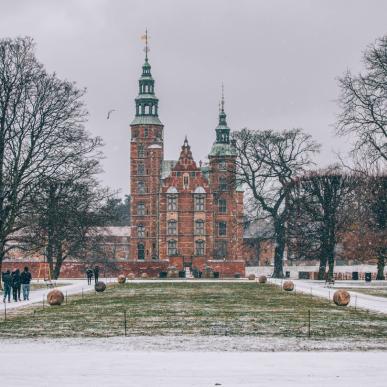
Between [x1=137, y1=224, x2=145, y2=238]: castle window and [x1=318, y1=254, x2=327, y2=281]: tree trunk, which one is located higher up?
[x1=137, y1=224, x2=145, y2=238]: castle window

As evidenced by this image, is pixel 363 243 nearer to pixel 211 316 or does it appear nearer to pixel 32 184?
pixel 32 184

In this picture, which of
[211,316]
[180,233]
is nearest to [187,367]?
[211,316]

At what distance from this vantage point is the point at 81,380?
16266 millimetres

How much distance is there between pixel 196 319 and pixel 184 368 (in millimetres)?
11836

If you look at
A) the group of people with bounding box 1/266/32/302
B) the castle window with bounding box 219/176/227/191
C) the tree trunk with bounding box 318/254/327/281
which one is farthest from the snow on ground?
the castle window with bounding box 219/176/227/191

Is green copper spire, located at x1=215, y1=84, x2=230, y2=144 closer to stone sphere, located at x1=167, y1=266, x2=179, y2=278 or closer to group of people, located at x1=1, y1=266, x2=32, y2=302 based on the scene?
stone sphere, located at x1=167, y1=266, x2=179, y2=278

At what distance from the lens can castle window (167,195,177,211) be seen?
353 ft

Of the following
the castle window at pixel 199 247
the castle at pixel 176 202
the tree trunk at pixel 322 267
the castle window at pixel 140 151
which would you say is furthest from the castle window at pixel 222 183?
the tree trunk at pixel 322 267

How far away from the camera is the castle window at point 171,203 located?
10762 cm

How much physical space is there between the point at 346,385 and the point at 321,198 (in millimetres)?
57711

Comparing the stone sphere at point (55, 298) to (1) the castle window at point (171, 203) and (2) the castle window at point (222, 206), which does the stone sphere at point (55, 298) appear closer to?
(1) the castle window at point (171, 203)

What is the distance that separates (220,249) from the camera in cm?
10794

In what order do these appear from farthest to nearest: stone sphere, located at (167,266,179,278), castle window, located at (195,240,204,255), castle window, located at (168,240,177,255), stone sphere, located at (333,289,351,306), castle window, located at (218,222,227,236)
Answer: castle window, located at (218,222,227,236) < castle window, located at (168,240,177,255) < castle window, located at (195,240,204,255) < stone sphere, located at (167,266,179,278) < stone sphere, located at (333,289,351,306)

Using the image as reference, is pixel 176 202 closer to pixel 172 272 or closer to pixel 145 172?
pixel 145 172
